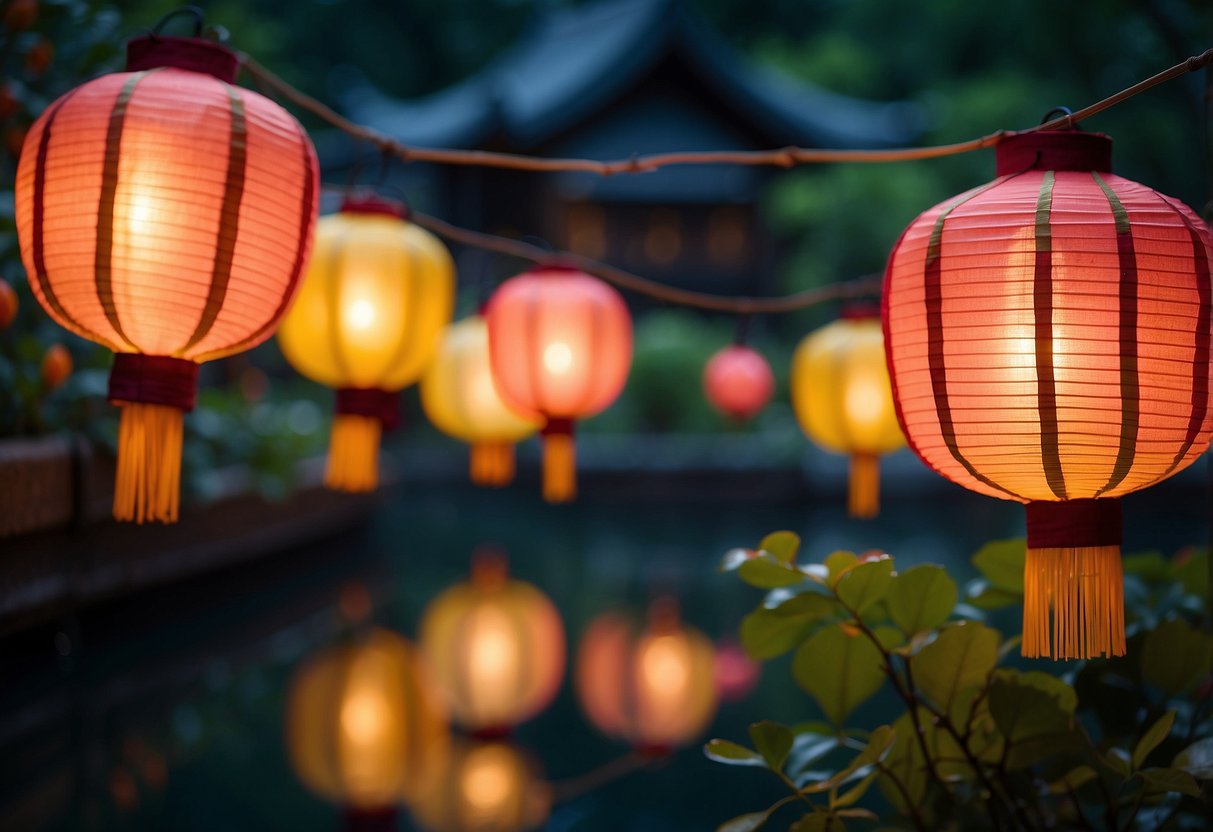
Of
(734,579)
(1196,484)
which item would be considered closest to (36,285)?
(734,579)

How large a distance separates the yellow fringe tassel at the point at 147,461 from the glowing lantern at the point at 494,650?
4.86ft

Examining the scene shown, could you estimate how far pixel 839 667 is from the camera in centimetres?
106

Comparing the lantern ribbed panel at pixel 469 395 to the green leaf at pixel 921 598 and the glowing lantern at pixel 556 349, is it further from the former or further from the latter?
the green leaf at pixel 921 598

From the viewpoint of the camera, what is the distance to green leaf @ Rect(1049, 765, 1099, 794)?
1.07 meters

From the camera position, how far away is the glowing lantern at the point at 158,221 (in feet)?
3.29

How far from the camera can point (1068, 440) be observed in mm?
872

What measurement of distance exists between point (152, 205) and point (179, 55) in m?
0.17

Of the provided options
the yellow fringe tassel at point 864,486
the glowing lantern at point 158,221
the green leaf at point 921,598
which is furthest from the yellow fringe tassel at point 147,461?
the yellow fringe tassel at point 864,486

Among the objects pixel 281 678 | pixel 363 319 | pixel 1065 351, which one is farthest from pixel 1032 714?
pixel 281 678

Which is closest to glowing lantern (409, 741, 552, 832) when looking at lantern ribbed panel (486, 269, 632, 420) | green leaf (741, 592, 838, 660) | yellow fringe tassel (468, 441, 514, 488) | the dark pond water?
the dark pond water

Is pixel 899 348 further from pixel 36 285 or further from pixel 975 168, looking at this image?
pixel 975 168

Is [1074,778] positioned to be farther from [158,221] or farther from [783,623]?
[158,221]

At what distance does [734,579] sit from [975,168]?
6045mm

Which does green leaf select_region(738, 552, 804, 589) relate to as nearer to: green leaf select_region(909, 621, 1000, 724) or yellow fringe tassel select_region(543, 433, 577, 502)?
green leaf select_region(909, 621, 1000, 724)
